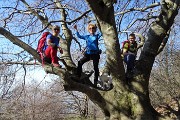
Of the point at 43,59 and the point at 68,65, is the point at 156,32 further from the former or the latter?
the point at 43,59

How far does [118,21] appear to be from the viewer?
8.00m

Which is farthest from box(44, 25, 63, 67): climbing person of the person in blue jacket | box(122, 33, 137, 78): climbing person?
box(122, 33, 137, 78): climbing person

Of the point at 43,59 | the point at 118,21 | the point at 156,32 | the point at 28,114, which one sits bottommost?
the point at 28,114

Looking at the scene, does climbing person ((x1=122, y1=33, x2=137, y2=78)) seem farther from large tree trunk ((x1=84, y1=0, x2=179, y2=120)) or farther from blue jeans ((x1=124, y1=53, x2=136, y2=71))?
large tree trunk ((x1=84, y1=0, x2=179, y2=120))

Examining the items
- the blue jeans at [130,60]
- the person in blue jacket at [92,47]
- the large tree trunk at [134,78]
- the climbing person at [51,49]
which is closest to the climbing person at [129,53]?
the blue jeans at [130,60]

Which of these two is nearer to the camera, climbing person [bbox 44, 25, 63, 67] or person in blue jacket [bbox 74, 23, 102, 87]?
climbing person [bbox 44, 25, 63, 67]

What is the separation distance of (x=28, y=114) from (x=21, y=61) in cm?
2008

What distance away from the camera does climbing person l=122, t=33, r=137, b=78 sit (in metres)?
6.42

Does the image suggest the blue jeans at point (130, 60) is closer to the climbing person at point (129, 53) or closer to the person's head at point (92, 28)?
the climbing person at point (129, 53)

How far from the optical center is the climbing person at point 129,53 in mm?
6425

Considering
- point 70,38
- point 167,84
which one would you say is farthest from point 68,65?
point 167,84

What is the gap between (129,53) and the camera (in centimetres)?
646

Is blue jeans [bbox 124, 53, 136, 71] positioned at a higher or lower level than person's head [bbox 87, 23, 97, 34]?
lower

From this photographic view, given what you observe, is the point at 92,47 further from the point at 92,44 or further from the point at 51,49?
the point at 51,49
